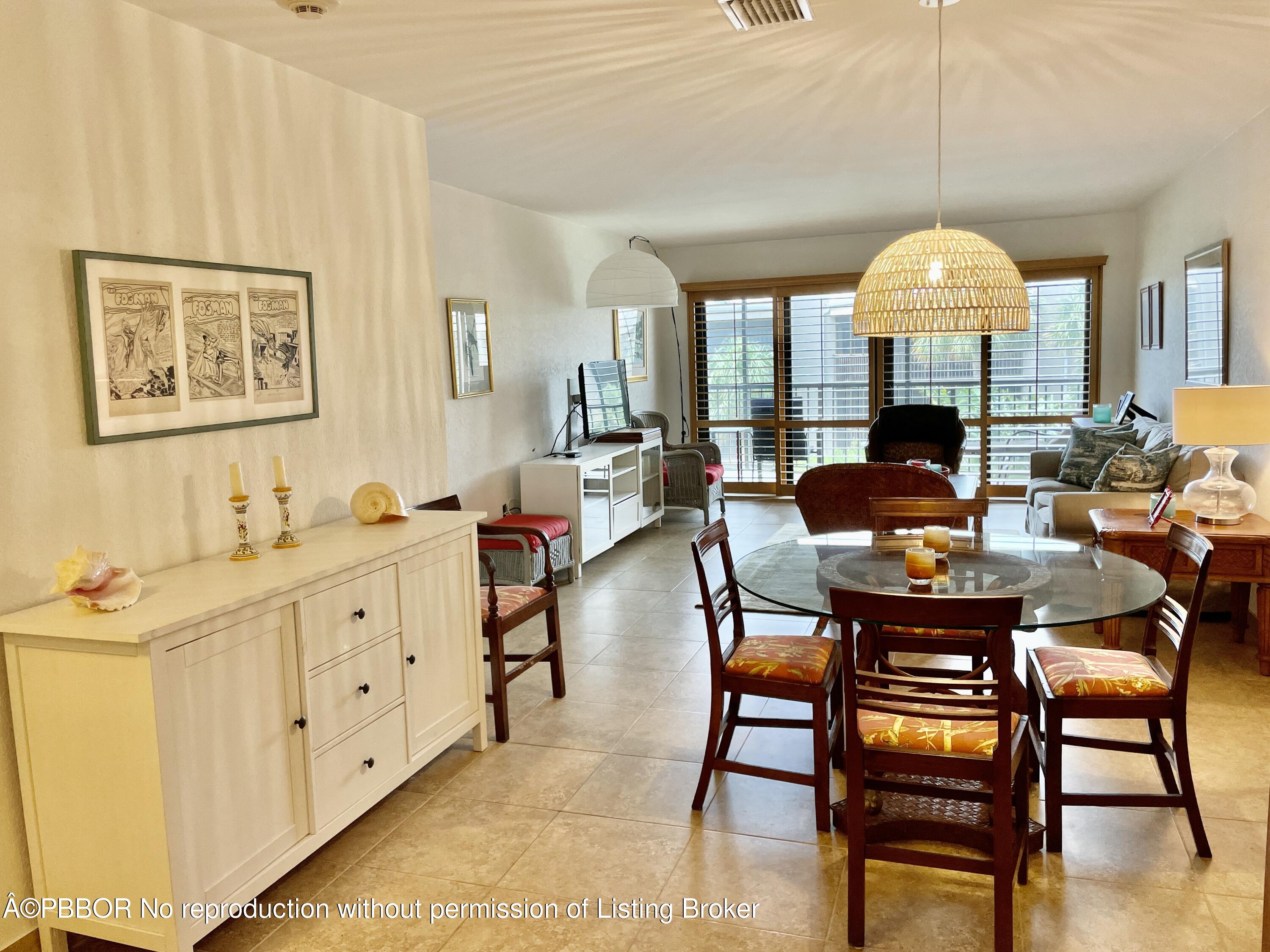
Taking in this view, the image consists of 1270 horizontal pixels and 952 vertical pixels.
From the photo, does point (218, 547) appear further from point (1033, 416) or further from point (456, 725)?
point (1033, 416)

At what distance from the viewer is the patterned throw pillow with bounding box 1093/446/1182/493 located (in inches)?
193

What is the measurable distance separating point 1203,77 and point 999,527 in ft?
12.5

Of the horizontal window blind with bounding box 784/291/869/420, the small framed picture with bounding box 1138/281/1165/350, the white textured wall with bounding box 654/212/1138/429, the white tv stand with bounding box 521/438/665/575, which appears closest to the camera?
the white tv stand with bounding box 521/438/665/575

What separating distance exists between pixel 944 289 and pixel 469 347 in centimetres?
336

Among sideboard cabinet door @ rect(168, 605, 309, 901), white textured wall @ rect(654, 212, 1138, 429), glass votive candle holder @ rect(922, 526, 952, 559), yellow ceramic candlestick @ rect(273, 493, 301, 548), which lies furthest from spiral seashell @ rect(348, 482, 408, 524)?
white textured wall @ rect(654, 212, 1138, 429)

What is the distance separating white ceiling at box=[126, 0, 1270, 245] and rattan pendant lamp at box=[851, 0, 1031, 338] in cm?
47

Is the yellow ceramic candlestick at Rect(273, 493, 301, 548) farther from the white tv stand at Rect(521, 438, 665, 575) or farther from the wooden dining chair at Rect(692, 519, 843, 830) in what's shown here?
the white tv stand at Rect(521, 438, 665, 575)

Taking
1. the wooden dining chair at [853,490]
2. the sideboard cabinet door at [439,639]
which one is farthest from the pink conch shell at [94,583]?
the wooden dining chair at [853,490]

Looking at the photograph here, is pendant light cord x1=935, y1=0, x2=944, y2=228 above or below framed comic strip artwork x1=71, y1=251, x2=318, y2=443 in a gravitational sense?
above

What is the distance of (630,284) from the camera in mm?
A: 6250

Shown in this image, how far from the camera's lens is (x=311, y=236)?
3258 millimetres

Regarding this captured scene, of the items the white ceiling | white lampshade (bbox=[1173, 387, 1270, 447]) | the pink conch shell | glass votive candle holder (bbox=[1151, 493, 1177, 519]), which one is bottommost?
glass votive candle holder (bbox=[1151, 493, 1177, 519])

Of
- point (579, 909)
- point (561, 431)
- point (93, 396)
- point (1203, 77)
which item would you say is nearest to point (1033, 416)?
point (561, 431)

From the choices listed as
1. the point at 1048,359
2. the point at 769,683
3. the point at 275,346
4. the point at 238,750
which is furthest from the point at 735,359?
the point at 238,750
